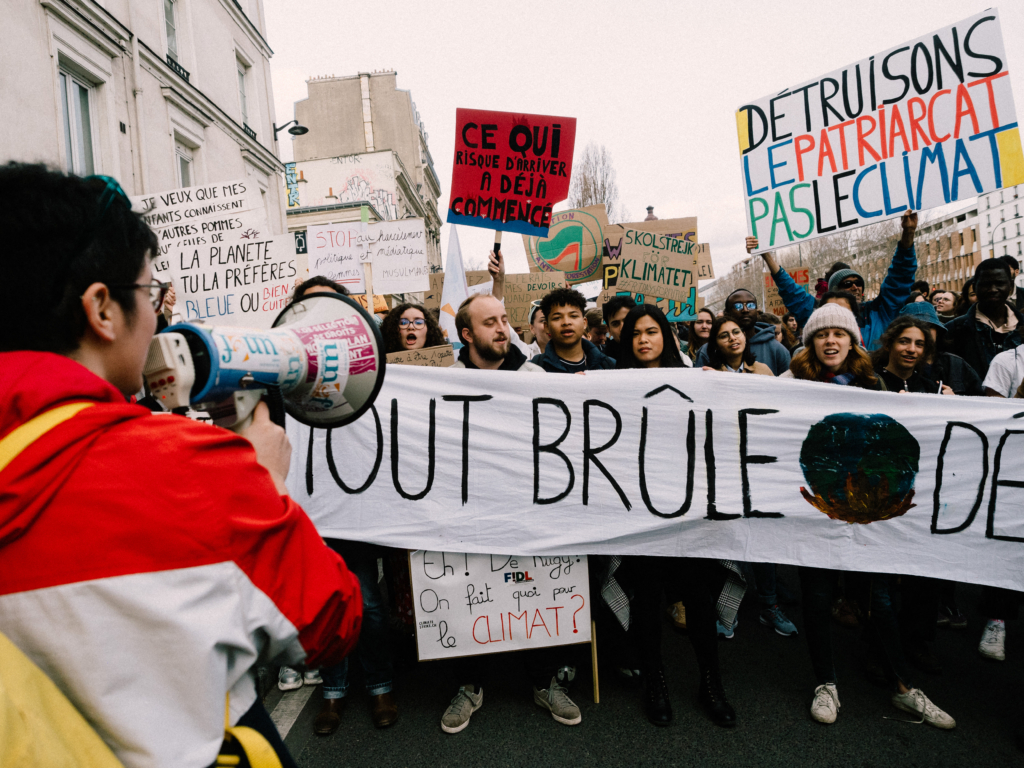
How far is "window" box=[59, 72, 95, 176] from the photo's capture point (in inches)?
329

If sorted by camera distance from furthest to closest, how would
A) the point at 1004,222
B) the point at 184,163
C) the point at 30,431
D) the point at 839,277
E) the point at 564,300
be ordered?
1. the point at 1004,222
2. the point at 184,163
3. the point at 839,277
4. the point at 564,300
5. the point at 30,431

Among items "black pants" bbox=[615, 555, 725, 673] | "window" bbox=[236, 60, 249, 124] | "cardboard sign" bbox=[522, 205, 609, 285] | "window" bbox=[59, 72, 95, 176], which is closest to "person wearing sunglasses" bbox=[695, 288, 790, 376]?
"black pants" bbox=[615, 555, 725, 673]

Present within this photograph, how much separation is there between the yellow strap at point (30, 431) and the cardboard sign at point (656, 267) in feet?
19.2

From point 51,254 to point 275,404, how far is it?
0.43 m

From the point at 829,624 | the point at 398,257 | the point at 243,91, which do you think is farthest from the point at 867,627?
the point at 243,91

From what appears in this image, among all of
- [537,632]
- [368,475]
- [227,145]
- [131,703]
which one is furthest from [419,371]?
A: [227,145]

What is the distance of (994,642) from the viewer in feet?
11.1

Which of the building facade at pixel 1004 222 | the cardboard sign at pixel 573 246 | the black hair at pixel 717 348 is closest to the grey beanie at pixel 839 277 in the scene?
the black hair at pixel 717 348

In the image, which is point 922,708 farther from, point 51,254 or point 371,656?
point 51,254

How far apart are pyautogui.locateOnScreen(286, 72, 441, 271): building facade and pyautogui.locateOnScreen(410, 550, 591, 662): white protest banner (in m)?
35.3

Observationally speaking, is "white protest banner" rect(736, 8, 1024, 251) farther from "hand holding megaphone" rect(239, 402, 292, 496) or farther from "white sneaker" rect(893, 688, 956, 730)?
"hand holding megaphone" rect(239, 402, 292, 496)

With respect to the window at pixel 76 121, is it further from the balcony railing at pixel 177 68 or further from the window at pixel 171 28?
the window at pixel 171 28

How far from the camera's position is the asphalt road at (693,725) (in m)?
2.60

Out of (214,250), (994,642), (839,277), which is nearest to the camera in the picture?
(994,642)
